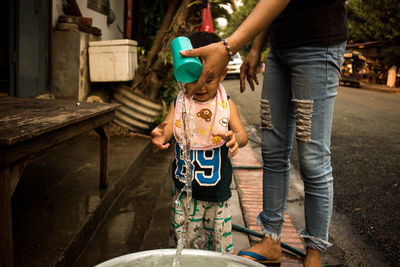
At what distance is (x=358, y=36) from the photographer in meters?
25.5

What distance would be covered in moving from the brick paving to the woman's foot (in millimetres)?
87

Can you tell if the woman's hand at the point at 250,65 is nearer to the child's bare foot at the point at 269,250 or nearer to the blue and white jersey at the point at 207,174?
the blue and white jersey at the point at 207,174

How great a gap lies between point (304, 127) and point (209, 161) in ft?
1.72

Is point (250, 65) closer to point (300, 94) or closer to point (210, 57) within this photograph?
point (300, 94)

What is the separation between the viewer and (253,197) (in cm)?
319

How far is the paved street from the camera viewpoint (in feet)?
7.87

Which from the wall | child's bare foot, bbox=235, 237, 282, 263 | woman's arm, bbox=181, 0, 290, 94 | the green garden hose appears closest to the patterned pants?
child's bare foot, bbox=235, 237, 282, 263

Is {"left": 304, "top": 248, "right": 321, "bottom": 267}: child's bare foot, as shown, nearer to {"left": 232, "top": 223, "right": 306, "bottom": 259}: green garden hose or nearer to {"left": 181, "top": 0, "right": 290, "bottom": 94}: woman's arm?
{"left": 232, "top": 223, "right": 306, "bottom": 259}: green garden hose

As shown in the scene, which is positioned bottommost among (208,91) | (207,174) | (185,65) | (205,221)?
(205,221)

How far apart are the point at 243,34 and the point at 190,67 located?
0.29 meters

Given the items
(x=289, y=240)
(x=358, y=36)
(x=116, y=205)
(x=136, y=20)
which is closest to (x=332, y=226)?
(x=289, y=240)

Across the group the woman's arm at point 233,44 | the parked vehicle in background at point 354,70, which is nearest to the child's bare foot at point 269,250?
the woman's arm at point 233,44

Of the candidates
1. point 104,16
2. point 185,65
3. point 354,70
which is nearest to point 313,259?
point 185,65

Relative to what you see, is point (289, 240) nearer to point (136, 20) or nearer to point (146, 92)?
point (146, 92)
